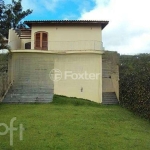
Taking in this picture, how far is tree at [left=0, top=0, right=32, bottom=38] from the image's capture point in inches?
1297

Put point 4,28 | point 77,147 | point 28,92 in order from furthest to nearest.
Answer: point 4,28, point 28,92, point 77,147

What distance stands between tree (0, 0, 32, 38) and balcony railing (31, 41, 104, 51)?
35.0 feet

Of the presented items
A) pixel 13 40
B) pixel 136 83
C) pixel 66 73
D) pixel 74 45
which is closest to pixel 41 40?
pixel 13 40

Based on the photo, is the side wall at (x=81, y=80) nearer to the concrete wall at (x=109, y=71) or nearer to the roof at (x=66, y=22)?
the concrete wall at (x=109, y=71)

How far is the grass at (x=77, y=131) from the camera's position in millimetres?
9844

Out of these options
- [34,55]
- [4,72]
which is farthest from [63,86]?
[4,72]

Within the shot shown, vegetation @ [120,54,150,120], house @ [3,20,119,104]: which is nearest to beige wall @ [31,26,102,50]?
house @ [3,20,119,104]

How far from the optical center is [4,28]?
33188mm

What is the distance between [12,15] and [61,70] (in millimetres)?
15045

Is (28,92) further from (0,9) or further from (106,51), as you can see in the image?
(0,9)

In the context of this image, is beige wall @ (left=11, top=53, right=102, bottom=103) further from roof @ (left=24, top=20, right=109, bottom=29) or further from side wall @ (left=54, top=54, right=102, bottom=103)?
roof @ (left=24, top=20, right=109, bottom=29)

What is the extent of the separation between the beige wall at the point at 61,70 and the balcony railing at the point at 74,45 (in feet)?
4.06

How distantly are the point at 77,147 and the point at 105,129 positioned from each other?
2.98 metres

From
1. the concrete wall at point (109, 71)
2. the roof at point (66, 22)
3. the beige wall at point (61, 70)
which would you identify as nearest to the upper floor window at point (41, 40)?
the roof at point (66, 22)
